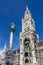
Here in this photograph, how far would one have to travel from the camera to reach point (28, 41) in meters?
67.1

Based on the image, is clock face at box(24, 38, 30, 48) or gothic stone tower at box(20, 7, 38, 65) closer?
gothic stone tower at box(20, 7, 38, 65)

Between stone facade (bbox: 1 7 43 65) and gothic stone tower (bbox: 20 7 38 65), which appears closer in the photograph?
stone facade (bbox: 1 7 43 65)

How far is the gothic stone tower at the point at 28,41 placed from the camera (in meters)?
62.0

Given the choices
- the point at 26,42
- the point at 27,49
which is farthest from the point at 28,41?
the point at 27,49

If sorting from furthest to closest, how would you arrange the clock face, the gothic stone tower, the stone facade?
the clock face, the gothic stone tower, the stone facade

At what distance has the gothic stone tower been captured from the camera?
203 ft

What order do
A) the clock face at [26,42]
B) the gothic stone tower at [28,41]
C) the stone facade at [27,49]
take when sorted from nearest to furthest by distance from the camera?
the stone facade at [27,49] < the gothic stone tower at [28,41] < the clock face at [26,42]

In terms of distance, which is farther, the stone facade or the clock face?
the clock face

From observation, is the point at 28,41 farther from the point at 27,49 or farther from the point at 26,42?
the point at 27,49

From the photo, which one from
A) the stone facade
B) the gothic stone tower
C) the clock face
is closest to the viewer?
the stone facade

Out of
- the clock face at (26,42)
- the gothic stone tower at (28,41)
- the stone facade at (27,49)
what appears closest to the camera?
the stone facade at (27,49)

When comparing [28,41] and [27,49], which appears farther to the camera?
[28,41]

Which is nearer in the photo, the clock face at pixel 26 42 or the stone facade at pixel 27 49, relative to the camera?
the stone facade at pixel 27 49

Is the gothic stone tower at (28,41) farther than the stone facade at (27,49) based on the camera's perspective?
Yes
